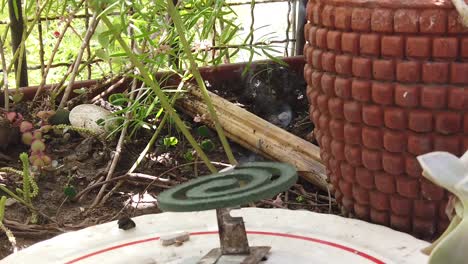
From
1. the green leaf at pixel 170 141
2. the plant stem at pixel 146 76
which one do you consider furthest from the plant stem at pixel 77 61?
the plant stem at pixel 146 76

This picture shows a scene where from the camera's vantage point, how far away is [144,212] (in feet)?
5.42

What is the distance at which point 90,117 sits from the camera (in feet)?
6.72

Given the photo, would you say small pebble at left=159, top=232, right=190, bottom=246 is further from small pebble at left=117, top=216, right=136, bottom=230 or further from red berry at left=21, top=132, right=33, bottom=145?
red berry at left=21, top=132, right=33, bottom=145

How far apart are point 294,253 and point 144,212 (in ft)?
2.05

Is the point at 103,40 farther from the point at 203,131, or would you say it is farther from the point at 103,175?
the point at 203,131

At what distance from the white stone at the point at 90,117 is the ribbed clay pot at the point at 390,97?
812 millimetres

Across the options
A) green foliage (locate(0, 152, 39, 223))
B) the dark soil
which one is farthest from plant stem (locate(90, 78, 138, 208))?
green foliage (locate(0, 152, 39, 223))

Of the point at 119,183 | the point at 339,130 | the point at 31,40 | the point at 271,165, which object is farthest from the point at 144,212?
the point at 31,40

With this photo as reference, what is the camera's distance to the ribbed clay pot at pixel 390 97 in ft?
3.83

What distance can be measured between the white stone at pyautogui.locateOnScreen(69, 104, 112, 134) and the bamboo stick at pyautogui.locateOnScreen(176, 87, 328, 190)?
0.23 m

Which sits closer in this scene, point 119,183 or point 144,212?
point 144,212

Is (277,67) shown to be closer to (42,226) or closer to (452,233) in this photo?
(42,226)

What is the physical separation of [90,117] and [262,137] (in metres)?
0.50

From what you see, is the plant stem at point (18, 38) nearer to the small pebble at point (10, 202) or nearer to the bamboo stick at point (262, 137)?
the bamboo stick at point (262, 137)
